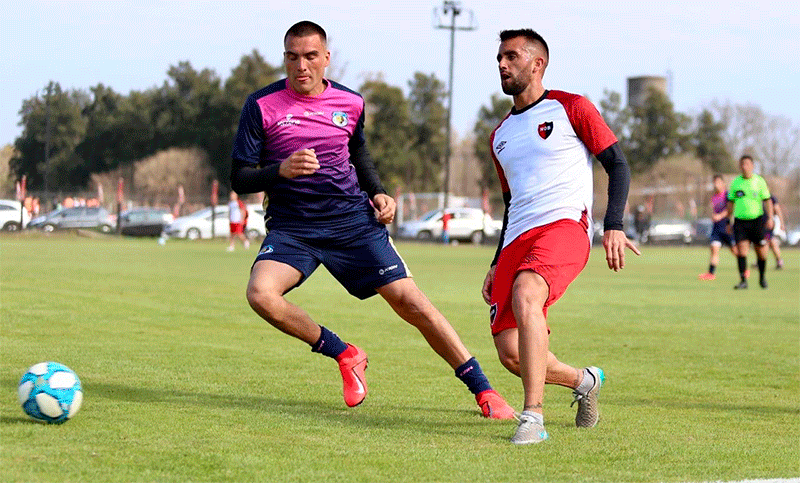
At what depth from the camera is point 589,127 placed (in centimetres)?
605

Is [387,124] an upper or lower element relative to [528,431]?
upper

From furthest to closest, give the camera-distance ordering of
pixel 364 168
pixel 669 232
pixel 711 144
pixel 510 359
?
pixel 711 144
pixel 669 232
pixel 364 168
pixel 510 359

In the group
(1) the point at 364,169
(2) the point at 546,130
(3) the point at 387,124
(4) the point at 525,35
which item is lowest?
(1) the point at 364,169

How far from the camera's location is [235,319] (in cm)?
1260

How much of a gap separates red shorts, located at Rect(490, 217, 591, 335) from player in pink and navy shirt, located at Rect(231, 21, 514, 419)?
0.62m

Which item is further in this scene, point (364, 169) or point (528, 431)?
point (364, 169)

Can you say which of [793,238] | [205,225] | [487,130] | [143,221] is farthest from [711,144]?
[143,221]

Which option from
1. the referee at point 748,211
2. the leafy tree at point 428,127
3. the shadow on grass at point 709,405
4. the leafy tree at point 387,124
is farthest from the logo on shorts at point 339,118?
the leafy tree at point 428,127

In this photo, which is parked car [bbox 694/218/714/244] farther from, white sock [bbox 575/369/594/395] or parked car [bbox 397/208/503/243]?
white sock [bbox 575/369/594/395]

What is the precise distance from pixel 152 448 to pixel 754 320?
985cm

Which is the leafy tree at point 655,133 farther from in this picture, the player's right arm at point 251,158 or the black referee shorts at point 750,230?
the player's right arm at point 251,158

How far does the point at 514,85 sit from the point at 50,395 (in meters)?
2.84

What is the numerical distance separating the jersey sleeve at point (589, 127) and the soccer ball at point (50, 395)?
288 centimetres

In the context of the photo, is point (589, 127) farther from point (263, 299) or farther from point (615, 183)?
point (263, 299)
